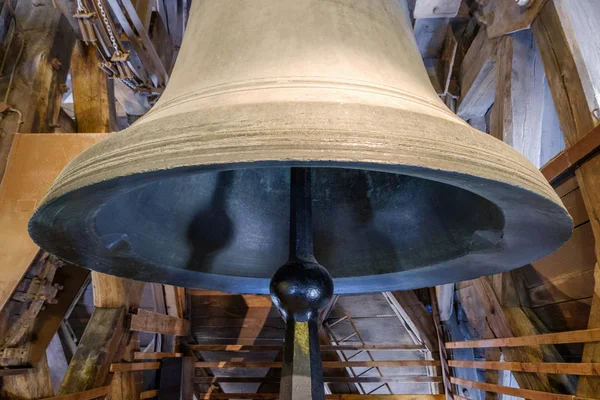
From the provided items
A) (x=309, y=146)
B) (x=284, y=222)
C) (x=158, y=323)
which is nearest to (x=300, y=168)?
(x=284, y=222)

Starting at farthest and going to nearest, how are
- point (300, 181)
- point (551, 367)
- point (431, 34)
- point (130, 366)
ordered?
point (431, 34) < point (130, 366) < point (551, 367) < point (300, 181)

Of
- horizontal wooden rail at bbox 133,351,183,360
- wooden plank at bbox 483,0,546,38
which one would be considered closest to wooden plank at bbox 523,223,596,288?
wooden plank at bbox 483,0,546,38

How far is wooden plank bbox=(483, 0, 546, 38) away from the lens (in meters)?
1.77

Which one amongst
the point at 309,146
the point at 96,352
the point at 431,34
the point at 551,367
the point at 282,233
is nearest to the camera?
the point at 309,146

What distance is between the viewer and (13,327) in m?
1.79

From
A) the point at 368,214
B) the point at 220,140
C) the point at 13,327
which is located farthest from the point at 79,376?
the point at 220,140

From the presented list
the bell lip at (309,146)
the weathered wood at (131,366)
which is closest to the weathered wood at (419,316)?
the weathered wood at (131,366)

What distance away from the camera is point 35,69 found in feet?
6.82

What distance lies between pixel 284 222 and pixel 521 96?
120 cm

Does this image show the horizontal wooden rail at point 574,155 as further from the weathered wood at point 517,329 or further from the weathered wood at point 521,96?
the weathered wood at point 517,329

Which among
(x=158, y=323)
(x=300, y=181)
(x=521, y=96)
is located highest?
(x=521, y=96)

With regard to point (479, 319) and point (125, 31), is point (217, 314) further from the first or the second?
point (125, 31)

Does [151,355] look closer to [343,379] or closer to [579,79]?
[343,379]

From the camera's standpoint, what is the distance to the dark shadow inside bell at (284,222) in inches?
47.6
